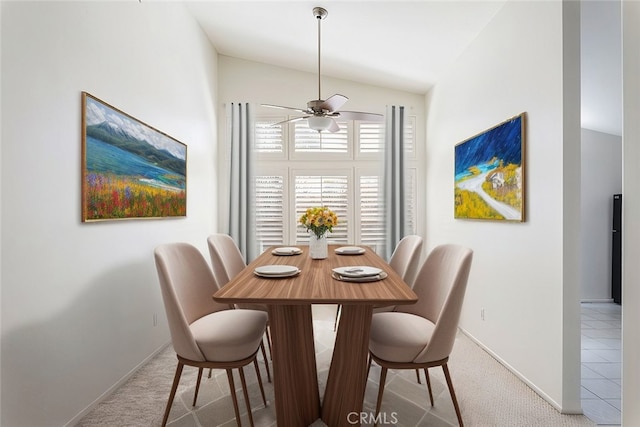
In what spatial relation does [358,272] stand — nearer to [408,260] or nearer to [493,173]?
[408,260]

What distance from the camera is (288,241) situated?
165 inches

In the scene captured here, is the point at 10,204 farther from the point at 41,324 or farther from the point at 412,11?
the point at 412,11

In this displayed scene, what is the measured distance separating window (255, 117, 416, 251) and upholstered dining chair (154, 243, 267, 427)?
84.2 inches

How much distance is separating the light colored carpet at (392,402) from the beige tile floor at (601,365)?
7.2 inches

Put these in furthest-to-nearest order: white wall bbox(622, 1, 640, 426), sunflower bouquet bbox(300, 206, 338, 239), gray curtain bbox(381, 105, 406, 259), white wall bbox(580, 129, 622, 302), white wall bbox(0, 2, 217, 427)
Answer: gray curtain bbox(381, 105, 406, 259)
white wall bbox(580, 129, 622, 302)
sunflower bouquet bbox(300, 206, 338, 239)
white wall bbox(0, 2, 217, 427)
white wall bbox(622, 1, 640, 426)

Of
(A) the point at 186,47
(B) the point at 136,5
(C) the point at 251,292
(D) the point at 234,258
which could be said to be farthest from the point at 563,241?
(A) the point at 186,47

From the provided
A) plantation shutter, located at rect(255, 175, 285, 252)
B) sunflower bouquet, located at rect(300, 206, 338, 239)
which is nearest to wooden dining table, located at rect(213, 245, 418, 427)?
sunflower bouquet, located at rect(300, 206, 338, 239)

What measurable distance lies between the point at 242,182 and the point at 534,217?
3.06m

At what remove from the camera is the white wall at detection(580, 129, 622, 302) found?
4.02m

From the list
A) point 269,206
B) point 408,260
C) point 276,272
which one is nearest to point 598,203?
point 408,260

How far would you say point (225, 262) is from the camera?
8.29 feet

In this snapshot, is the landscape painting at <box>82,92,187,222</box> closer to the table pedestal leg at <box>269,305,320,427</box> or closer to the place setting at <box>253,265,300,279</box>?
the place setting at <box>253,265,300,279</box>

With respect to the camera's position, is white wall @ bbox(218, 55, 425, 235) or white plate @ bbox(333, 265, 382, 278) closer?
white plate @ bbox(333, 265, 382, 278)

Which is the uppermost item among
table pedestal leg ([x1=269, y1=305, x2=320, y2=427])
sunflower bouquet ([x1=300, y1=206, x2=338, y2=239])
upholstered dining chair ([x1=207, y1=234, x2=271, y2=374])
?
sunflower bouquet ([x1=300, y1=206, x2=338, y2=239])
